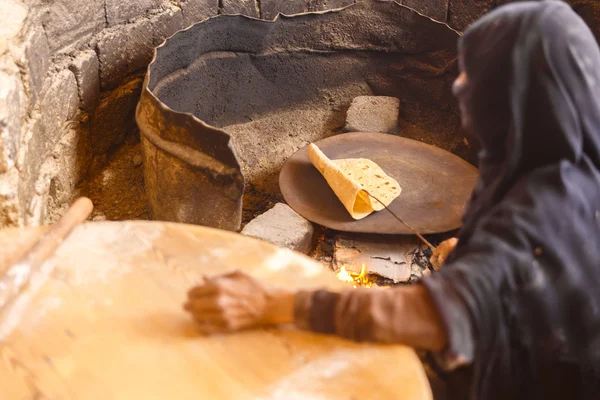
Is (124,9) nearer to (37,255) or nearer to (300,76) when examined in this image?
(300,76)

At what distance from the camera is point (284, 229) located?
2.97 meters

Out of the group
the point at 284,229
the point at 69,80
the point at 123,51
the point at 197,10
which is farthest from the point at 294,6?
the point at 284,229

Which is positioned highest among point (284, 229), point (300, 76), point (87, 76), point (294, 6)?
point (87, 76)

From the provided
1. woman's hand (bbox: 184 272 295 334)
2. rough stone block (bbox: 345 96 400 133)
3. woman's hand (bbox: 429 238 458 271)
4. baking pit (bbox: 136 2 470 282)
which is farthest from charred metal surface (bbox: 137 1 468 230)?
woman's hand (bbox: 184 272 295 334)

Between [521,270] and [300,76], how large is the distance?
297 cm

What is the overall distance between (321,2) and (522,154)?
120 inches

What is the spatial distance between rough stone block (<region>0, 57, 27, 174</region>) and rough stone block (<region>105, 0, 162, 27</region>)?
39.4 inches

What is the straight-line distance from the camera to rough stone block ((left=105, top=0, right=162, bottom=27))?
3.23 m

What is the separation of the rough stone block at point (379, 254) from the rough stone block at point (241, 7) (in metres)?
1.82

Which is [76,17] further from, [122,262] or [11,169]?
[122,262]

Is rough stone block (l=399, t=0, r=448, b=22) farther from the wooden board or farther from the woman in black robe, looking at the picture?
the wooden board

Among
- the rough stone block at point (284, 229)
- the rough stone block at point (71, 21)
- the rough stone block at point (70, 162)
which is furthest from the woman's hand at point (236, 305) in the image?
the rough stone block at point (71, 21)

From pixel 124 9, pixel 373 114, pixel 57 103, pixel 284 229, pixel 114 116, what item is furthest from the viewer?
pixel 373 114

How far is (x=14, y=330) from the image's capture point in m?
1.42
